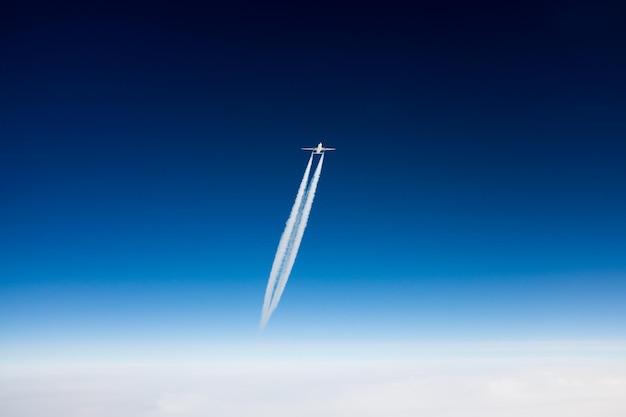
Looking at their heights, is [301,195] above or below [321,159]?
below
